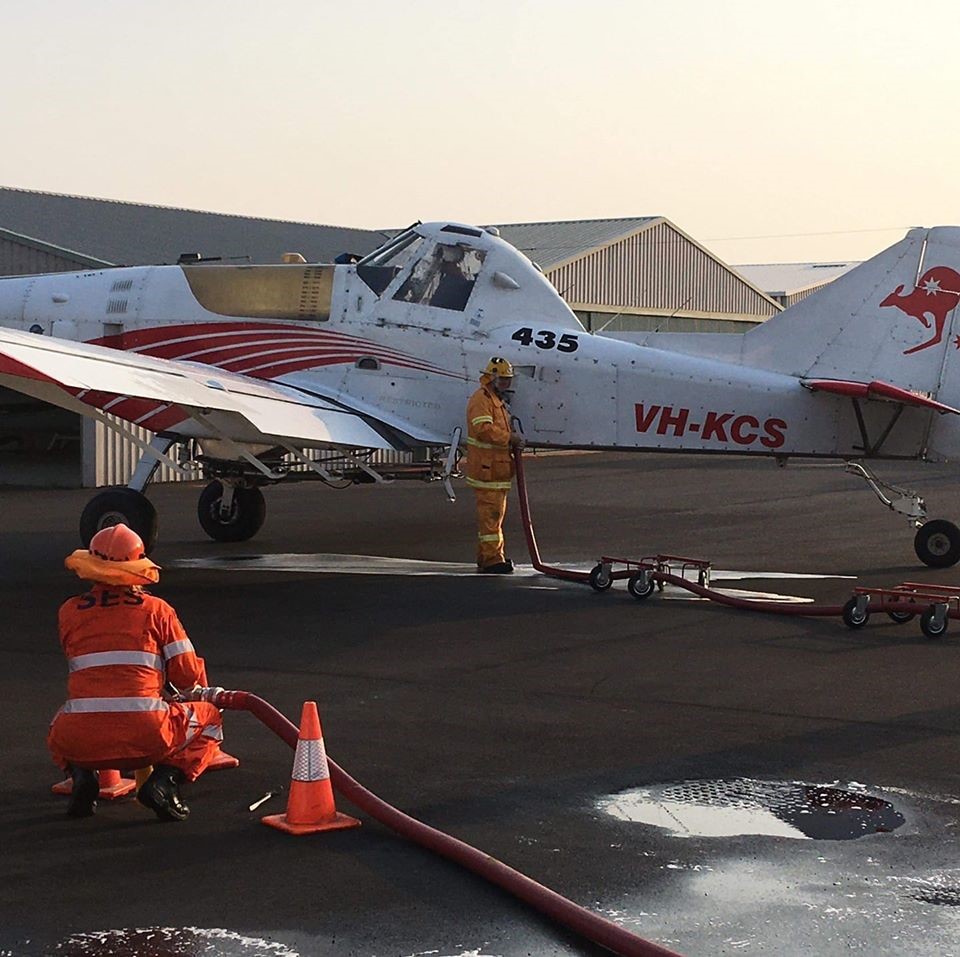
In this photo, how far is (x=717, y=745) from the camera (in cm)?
807

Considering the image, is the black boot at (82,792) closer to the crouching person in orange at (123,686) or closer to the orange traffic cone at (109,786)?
the crouching person in orange at (123,686)

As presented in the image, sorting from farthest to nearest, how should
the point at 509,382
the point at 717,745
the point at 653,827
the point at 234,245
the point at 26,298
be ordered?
1. the point at 234,245
2. the point at 26,298
3. the point at 509,382
4. the point at 717,745
5. the point at 653,827

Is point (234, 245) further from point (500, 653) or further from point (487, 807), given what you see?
point (487, 807)

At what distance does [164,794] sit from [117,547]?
1124 mm

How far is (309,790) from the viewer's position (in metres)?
6.45

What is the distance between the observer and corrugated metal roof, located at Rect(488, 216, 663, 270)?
40312mm

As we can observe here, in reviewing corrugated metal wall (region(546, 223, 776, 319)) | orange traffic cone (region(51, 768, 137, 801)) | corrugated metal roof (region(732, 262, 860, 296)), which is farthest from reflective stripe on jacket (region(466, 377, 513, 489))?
corrugated metal roof (region(732, 262, 860, 296))

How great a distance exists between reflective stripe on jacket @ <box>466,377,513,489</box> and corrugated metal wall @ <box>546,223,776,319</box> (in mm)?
23866

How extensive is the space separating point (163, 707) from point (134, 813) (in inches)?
21.0

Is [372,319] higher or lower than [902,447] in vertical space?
higher

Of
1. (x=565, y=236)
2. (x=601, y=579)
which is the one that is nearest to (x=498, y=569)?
(x=601, y=579)

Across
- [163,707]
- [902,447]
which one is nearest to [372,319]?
[902,447]

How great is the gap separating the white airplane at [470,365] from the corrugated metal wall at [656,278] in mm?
22561

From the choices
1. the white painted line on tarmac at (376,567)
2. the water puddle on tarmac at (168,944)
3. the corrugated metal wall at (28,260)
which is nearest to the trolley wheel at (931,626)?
the white painted line on tarmac at (376,567)
